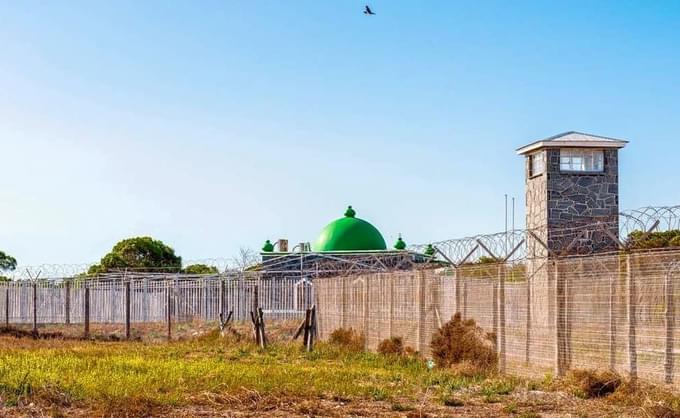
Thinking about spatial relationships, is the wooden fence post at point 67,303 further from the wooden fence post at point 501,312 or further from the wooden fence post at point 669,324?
the wooden fence post at point 669,324

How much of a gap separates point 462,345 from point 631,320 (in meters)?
5.55

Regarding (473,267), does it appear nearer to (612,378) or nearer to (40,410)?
(612,378)

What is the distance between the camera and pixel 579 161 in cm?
3183

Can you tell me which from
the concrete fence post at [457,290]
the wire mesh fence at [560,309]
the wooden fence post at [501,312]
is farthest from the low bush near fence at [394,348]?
the wooden fence post at [501,312]

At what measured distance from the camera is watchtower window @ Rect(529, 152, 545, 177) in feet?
105

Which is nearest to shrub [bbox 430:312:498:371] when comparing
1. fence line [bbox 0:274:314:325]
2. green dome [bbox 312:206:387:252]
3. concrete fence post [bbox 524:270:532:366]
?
concrete fence post [bbox 524:270:532:366]

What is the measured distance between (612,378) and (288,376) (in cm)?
610

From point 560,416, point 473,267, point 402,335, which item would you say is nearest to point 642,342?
point 560,416

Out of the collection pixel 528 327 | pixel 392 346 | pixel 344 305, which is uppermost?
pixel 528 327

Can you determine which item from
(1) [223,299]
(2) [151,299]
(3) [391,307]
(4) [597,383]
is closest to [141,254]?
(2) [151,299]

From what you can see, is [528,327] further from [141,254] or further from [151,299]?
[141,254]

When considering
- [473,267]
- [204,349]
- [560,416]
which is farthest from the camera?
[204,349]

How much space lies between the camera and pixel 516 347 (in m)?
19.3

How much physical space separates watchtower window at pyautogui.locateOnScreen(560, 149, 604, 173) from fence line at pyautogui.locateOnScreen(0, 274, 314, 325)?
8.54 meters
